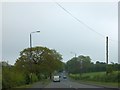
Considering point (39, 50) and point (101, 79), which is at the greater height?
point (39, 50)

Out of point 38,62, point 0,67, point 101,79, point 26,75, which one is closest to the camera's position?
point 0,67

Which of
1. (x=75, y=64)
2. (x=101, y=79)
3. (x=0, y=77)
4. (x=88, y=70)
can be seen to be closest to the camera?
(x=0, y=77)

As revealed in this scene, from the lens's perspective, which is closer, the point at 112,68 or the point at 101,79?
the point at 112,68

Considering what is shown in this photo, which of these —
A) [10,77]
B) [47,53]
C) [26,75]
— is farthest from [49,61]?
[10,77]

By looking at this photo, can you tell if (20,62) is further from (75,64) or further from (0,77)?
(75,64)

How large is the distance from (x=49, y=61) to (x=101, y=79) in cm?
3811

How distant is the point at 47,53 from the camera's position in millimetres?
115625

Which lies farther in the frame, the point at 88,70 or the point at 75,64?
the point at 75,64

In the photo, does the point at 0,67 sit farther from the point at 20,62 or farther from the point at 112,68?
the point at 20,62

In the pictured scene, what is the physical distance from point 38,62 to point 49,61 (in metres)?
4.61

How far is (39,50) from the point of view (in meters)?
116

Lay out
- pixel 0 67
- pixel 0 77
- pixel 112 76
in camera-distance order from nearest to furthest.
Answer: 1. pixel 0 77
2. pixel 0 67
3. pixel 112 76

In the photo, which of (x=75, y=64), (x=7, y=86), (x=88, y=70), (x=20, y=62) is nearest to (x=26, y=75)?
(x=7, y=86)

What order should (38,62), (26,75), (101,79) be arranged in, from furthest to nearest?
(38,62), (101,79), (26,75)
